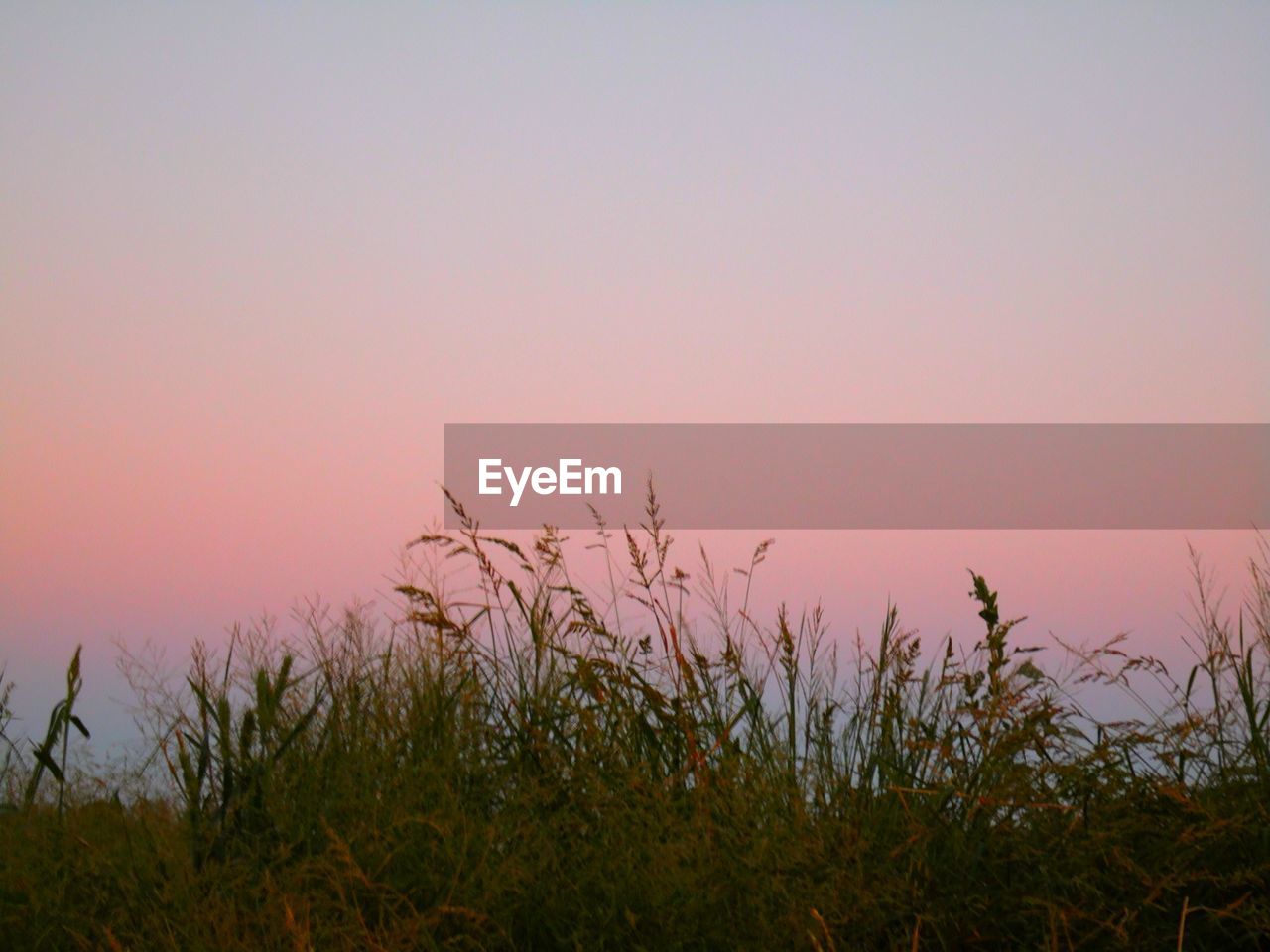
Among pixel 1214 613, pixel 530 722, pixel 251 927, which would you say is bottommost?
pixel 251 927

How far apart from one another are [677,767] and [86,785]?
2171 mm

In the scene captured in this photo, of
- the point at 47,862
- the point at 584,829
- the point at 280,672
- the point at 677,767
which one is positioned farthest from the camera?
the point at 280,672

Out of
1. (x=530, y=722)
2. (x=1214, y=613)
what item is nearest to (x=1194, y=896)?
(x=1214, y=613)

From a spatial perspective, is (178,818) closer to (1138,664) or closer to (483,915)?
Answer: (483,915)

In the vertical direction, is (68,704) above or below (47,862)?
above

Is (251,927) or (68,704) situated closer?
(251,927)

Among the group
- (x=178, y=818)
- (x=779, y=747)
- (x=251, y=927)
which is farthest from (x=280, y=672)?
(x=779, y=747)

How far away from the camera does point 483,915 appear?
274cm

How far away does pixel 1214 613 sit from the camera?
3799 mm

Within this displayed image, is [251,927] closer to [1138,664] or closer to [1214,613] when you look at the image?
[1138,664]

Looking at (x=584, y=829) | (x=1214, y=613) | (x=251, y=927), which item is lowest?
(x=251, y=927)

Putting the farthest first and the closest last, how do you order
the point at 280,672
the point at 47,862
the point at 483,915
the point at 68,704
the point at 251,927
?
the point at 68,704, the point at 280,672, the point at 47,862, the point at 251,927, the point at 483,915

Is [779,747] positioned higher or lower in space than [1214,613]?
lower

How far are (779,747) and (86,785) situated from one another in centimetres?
251
